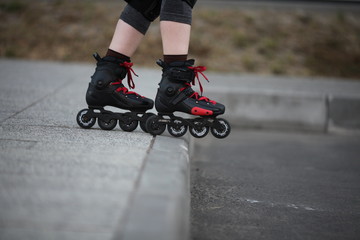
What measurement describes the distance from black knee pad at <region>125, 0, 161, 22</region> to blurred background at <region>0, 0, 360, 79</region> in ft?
15.0

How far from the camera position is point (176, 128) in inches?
134

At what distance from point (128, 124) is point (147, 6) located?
797 millimetres

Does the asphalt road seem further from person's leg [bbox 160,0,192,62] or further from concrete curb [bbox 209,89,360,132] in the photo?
person's leg [bbox 160,0,192,62]

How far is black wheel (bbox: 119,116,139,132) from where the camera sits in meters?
3.44

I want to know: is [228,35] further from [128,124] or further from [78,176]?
[78,176]

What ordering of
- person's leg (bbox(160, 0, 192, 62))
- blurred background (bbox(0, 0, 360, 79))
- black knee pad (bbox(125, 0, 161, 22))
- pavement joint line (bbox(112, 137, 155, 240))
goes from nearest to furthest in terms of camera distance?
1. pavement joint line (bbox(112, 137, 155, 240))
2. person's leg (bbox(160, 0, 192, 62))
3. black knee pad (bbox(125, 0, 161, 22))
4. blurred background (bbox(0, 0, 360, 79))

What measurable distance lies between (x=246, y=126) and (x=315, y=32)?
4.05 m

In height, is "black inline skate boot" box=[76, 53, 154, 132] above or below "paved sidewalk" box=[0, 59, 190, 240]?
above

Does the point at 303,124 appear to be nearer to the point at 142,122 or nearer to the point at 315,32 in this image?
the point at 142,122

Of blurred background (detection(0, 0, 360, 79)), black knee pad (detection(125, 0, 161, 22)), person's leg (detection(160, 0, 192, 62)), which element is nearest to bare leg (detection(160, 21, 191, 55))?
person's leg (detection(160, 0, 192, 62))

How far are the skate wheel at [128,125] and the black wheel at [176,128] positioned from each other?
254 mm

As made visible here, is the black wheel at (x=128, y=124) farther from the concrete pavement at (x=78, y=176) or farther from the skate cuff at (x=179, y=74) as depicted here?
the skate cuff at (x=179, y=74)

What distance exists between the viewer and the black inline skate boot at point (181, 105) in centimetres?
325

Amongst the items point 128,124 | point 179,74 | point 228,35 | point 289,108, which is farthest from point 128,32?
point 228,35
